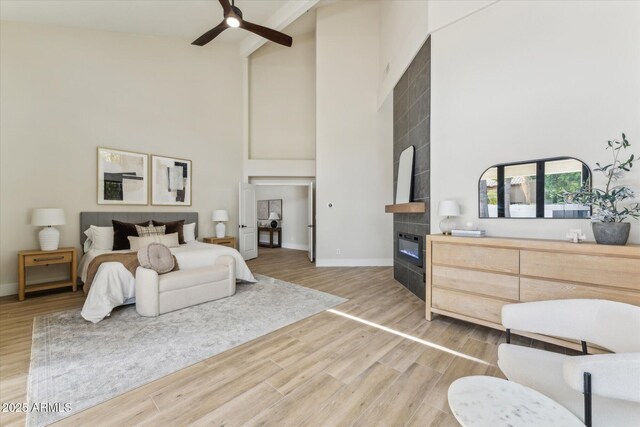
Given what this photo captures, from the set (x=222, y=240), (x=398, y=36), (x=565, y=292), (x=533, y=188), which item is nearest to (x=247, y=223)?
Result: (x=222, y=240)

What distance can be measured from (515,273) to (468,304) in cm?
55

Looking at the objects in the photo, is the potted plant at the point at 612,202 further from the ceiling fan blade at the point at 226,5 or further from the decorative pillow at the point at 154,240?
the decorative pillow at the point at 154,240

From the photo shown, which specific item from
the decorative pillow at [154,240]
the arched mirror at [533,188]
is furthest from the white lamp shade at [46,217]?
the arched mirror at [533,188]

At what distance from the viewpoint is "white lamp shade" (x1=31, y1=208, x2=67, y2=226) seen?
3.72 m

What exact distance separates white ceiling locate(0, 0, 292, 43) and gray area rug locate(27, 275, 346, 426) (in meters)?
4.37

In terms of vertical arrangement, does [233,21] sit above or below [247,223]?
above

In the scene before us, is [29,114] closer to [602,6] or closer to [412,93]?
[412,93]

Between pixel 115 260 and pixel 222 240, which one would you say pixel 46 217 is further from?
pixel 222 240

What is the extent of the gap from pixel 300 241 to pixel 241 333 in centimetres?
596

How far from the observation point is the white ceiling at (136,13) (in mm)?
3887

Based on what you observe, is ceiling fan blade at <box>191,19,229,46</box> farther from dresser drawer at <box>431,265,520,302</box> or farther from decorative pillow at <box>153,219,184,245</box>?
dresser drawer at <box>431,265,520,302</box>

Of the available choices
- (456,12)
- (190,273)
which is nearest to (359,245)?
(190,273)

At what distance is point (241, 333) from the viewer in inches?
106

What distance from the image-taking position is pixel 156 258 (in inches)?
129
